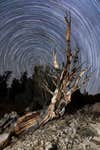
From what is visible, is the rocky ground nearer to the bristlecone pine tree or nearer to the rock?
the bristlecone pine tree

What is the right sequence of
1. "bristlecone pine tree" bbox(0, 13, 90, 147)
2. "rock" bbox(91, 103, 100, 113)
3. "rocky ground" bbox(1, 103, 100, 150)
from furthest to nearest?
"rock" bbox(91, 103, 100, 113) < "bristlecone pine tree" bbox(0, 13, 90, 147) < "rocky ground" bbox(1, 103, 100, 150)

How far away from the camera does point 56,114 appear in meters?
6.57

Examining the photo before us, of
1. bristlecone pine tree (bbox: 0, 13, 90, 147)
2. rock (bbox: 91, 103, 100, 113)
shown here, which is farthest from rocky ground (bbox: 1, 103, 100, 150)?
rock (bbox: 91, 103, 100, 113)

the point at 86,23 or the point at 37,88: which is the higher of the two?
the point at 86,23

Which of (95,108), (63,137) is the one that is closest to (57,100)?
(63,137)

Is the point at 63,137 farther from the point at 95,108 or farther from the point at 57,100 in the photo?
the point at 95,108

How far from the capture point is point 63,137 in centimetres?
557

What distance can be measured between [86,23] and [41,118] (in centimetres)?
282

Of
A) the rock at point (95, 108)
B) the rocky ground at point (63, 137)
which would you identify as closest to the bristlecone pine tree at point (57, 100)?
the rocky ground at point (63, 137)

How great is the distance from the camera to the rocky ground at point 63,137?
535 centimetres

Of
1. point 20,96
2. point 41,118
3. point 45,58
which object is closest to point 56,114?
point 41,118

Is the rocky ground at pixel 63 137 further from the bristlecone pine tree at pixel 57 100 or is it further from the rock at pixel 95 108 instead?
the rock at pixel 95 108

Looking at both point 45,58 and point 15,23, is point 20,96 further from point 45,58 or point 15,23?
point 15,23

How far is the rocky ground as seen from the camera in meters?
5.35
